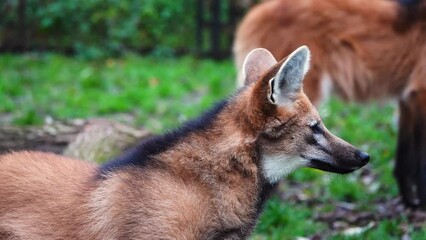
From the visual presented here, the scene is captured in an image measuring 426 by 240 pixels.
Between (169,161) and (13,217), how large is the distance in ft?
2.18

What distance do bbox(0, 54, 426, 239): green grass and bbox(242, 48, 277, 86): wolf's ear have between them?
1300 mm

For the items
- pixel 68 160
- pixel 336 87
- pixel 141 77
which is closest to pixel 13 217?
pixel 68 160

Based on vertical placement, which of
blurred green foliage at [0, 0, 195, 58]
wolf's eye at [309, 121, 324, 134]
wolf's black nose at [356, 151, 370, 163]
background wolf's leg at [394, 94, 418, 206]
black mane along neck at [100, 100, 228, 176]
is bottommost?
background wolf's leg at [394, 94, 418, 206]

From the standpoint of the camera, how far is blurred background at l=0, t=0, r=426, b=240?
5309mm

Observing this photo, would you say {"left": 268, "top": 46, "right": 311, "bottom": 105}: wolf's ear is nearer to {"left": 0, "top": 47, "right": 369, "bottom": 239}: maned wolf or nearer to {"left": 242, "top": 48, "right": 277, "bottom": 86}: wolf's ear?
{"left": 0, "top": 47, "right": 369, "bottom": 239}: maned wolf

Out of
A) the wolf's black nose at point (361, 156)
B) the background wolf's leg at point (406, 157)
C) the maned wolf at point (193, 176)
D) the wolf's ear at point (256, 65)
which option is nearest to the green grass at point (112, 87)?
the background wolf's leg at point (406, 157)

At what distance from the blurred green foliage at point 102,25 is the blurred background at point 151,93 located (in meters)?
0.01

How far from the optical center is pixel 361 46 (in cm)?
620

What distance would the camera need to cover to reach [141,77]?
A: 9.52 m

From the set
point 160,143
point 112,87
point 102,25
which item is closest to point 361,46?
point 160,143

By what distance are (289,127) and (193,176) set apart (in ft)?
1.45

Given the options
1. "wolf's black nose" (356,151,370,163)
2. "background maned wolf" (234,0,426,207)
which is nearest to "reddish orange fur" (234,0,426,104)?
"background maned wolf" (234,0,426,207)

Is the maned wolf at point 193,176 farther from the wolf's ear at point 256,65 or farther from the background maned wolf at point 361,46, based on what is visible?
the background maned wolf at point 361,46

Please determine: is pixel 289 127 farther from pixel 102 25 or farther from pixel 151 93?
pixel 102 25
